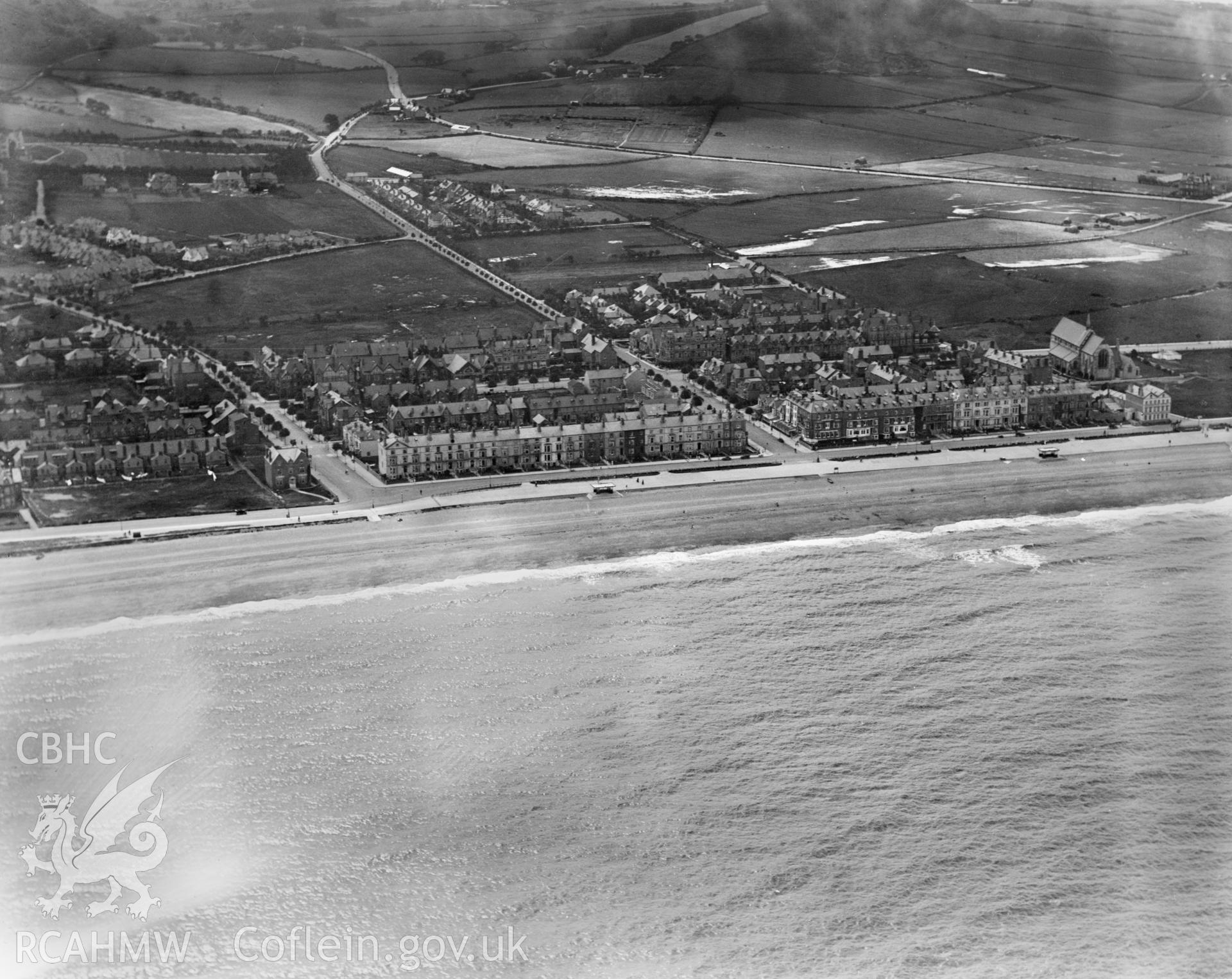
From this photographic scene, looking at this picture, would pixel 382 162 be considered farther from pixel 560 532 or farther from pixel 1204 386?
pixel 560 532

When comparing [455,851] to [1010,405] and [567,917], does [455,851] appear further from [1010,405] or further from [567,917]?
[1010,405]

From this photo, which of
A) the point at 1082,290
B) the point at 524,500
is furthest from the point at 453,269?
the point at 524,500

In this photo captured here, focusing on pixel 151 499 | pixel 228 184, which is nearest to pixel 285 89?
pixel 228 184

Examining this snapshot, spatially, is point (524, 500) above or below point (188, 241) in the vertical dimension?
below

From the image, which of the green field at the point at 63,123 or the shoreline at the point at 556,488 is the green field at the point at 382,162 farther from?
the shoreline at the point at 556,488

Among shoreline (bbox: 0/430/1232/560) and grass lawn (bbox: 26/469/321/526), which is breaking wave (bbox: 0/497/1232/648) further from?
grass lawn (bbox: 26/469/321/526)

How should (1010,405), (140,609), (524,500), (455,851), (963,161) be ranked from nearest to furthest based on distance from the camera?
(455,851) → (140,609) → (524,500) → (1010,405) → (963,161)

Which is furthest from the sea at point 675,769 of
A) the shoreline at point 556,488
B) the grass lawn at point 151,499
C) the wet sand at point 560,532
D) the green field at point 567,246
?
the green field at point 567,246
